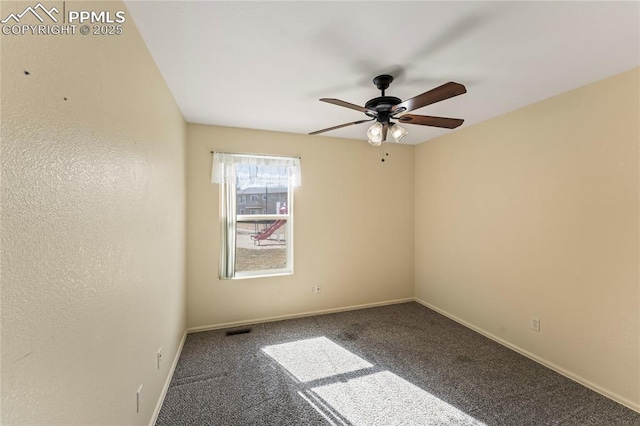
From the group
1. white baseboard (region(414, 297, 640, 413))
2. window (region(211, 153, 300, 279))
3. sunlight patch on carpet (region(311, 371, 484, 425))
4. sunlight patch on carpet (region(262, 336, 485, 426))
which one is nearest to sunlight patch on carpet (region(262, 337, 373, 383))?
sunlight patch on carpet (region(262, 336, 485, 426))

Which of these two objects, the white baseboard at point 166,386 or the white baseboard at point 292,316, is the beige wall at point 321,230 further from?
the white baseboard at point 166,386

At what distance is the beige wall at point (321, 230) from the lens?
317 centimetres

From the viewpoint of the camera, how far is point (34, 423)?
2.31 ft

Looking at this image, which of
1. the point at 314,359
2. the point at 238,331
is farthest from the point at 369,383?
the point at 238,331

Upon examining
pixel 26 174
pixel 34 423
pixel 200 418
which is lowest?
pixel 200 418

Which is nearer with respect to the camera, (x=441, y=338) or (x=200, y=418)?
(x=200, y=418)

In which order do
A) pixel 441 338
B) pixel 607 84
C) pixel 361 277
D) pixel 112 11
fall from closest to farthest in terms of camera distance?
pixel 112 11, pixel 607 84, pixel 441 338, pixel 361 277

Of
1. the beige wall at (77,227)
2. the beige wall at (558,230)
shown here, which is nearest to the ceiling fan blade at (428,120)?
the beige wall at (558,230)

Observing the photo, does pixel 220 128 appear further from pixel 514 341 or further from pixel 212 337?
pixel 514 341

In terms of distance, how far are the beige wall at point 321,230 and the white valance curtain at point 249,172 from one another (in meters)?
0.09

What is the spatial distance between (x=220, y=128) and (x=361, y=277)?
2761 mm

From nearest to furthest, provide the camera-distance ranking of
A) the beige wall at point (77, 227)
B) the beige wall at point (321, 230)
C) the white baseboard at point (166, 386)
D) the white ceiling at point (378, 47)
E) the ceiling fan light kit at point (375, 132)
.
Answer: the beige wall at point (77, 227)
the white ceiling at point (378, 47)
the white baseboard at point (166, 386)
the ceiling fan light kit at point (375, 132)
the beige wall at point (321, 230)

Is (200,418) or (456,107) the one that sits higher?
(456,107)

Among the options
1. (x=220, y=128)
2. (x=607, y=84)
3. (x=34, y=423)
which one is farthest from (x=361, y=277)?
(x=34, y=423)
